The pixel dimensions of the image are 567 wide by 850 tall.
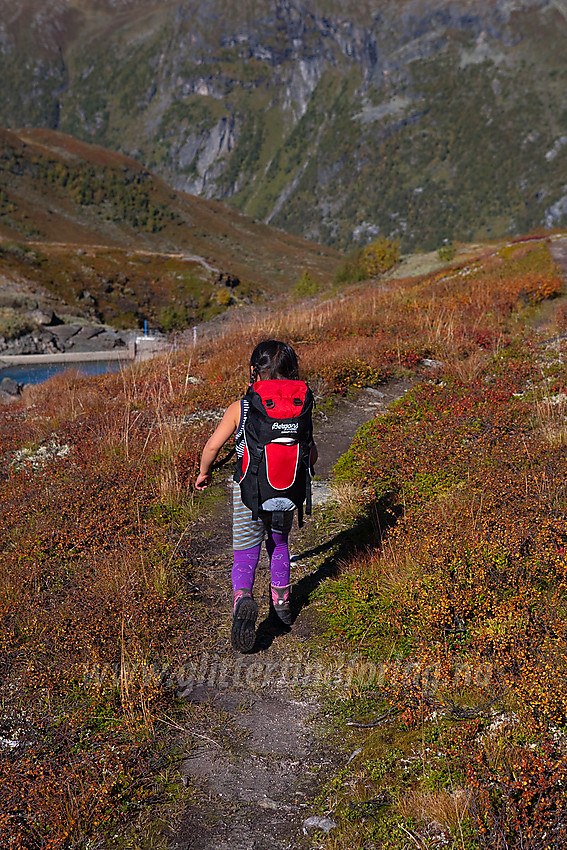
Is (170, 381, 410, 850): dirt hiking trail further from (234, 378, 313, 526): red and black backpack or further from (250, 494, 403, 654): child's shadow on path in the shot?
(234, 378, 313, 526): red and black backpack

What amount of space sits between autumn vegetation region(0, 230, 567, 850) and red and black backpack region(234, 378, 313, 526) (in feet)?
3.69

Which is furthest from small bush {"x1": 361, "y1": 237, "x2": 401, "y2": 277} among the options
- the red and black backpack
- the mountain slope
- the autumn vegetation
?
the red and black backpack

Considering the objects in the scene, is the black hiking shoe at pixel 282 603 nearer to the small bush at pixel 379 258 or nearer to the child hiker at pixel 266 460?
the child hiker at pixel 266 460

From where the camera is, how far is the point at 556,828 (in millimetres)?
2328

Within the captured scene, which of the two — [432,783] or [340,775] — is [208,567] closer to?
[340,775]

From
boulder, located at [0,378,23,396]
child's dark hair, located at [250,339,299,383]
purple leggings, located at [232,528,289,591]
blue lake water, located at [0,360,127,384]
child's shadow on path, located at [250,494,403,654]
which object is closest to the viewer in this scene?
child's dark hair, located at [250,339,299,383]

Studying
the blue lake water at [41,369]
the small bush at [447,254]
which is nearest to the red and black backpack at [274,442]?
the blue lake water at [41,369]

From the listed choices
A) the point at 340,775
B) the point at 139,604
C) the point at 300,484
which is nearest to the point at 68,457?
the point at 139,604

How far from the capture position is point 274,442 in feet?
11.8

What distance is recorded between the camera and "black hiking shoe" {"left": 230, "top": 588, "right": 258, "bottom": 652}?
3.81 meters

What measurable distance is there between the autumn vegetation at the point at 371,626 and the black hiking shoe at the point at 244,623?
43 cm

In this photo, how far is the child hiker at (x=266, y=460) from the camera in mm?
3605

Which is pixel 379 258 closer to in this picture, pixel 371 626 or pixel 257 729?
pixel 371 626

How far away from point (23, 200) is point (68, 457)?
99196 millimetres
